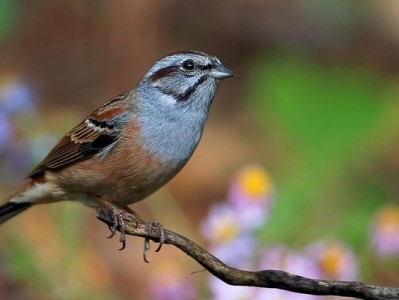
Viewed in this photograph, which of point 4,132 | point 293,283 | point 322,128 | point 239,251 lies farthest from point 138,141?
point 322,128

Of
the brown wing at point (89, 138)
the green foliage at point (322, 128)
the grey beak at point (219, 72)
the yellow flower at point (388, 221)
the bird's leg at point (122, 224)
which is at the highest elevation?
the green foliage at point (322, 128)

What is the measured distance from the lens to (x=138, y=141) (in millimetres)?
3928

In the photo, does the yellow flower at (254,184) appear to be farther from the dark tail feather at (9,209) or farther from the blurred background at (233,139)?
the dark tail feather at (9,209)

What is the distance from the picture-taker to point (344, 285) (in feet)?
7.91

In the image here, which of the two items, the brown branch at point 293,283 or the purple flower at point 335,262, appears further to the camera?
the purple flower at point 335,262

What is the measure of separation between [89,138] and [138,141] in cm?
37

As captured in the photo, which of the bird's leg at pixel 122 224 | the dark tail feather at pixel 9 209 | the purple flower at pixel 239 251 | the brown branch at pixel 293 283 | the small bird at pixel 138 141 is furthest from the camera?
the dark tail feather at pixel 9 209

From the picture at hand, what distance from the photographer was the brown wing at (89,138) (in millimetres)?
4102

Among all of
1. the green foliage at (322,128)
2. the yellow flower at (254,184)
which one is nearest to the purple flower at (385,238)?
the yellow flower at (254,184)

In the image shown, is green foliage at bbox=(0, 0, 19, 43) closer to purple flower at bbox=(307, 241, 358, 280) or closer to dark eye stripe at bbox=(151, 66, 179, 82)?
dark eye stripe at bbox=(151, 66, 179, 82)

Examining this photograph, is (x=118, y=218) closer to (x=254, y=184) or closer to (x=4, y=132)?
(x=254, y=184)

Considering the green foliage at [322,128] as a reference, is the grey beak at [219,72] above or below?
below

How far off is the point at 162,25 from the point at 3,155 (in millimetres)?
4292

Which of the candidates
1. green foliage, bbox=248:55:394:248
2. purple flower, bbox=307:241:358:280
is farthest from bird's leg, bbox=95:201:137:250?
green foliage, bbox=248:55:394:248
